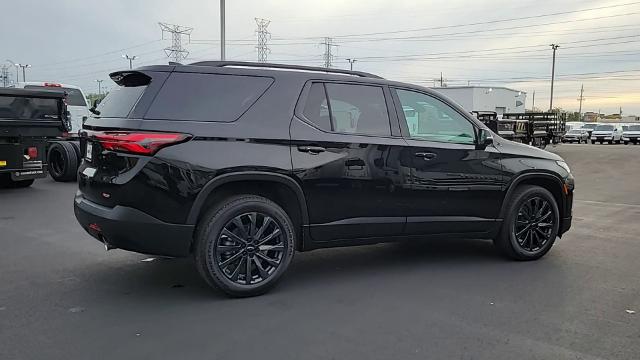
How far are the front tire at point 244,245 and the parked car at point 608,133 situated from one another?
49.6 metres

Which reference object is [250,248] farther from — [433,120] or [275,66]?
[433,120]

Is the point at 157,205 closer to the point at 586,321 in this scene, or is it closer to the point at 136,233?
the point at 136,233

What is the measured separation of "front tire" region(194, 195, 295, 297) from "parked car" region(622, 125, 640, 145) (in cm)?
4896

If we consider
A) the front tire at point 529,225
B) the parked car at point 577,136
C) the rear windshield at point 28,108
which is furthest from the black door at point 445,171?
the parked car at point 577,136

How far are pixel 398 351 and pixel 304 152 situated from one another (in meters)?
1.85

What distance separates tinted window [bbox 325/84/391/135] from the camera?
5.01m

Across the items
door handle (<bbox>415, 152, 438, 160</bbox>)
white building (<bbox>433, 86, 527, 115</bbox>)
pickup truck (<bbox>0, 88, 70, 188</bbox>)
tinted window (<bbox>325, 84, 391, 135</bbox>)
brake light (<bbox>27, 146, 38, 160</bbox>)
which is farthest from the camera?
white building (<bbox>433, 86, 527, 115</bbox>)

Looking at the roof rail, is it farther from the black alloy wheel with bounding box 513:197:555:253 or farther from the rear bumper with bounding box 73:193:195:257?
the black alloy wheel with bounding box 513:197:555:253

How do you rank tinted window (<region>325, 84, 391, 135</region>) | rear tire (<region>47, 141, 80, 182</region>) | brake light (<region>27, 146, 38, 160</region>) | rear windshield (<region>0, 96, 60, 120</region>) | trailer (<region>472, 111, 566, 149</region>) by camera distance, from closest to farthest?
tinted window (<region>325, 84, 391, 135</region>) < rear windshield (<region>0, 96, 60, 120</region>) < brake light (<region>27, 146, 38, 160</region>) < rear tire (<region>47, 141, 80, 182</region>) < trailer (<region>472, 111, 566, 149</region>)

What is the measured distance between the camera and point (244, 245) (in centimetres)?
460

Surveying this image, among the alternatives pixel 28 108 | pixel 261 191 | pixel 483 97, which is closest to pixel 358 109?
pixel 261 191

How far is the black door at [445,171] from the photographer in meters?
5.31

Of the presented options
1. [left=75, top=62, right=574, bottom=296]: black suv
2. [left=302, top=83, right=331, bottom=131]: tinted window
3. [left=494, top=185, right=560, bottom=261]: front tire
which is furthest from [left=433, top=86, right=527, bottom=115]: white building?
[left=302, top=83, right=331, bottom=131]: tinted window

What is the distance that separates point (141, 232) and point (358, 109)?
2.17 metres
